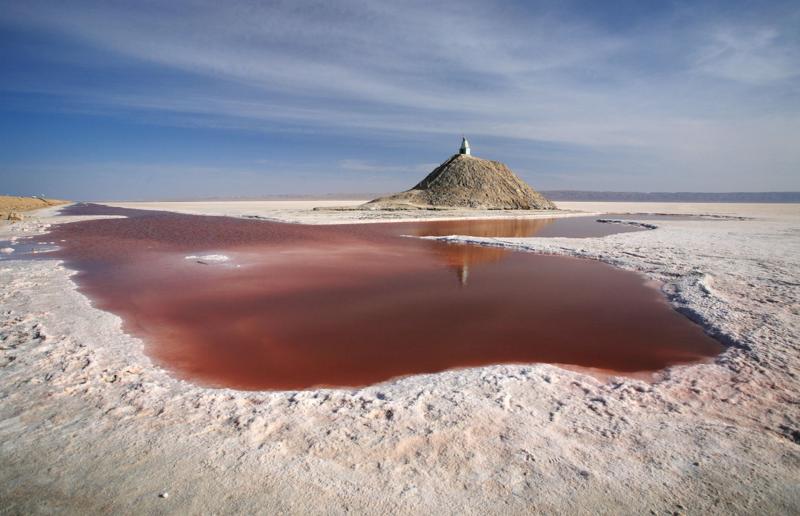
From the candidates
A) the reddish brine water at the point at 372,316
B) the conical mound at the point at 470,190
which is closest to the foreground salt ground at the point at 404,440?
the reddish brine water at the point at 372,316

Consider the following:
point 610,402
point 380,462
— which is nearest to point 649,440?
point 610,402

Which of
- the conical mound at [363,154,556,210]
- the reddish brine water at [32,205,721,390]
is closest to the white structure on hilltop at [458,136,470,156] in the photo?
the conical mound at [363,154,556,210]

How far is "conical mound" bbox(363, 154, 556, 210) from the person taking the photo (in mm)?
56812

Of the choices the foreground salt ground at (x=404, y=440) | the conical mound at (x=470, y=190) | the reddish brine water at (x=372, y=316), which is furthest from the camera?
the conical mound at (x=470, y=190)

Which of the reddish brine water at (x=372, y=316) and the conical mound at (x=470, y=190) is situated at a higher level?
the conical mound at (x=470, y=190)

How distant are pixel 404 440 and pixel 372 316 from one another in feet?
13.4

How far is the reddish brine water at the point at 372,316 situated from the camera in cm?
567

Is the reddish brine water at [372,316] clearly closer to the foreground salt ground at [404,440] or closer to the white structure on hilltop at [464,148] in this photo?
the foreground salt ground at [404,440]

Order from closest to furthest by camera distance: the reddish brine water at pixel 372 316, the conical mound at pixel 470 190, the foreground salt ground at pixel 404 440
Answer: the foreground salt ground at pixel 404 440, the reddish brine water at pixel 372 316, the conical mound at pixel 470 190

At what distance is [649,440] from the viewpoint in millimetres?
3795

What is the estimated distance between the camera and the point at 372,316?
7.76 m

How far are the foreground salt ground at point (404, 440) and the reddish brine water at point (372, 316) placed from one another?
56 cm

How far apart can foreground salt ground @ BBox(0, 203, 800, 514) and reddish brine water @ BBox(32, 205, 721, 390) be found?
1.83 ft

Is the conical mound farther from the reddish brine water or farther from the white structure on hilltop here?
the reddish brine water
